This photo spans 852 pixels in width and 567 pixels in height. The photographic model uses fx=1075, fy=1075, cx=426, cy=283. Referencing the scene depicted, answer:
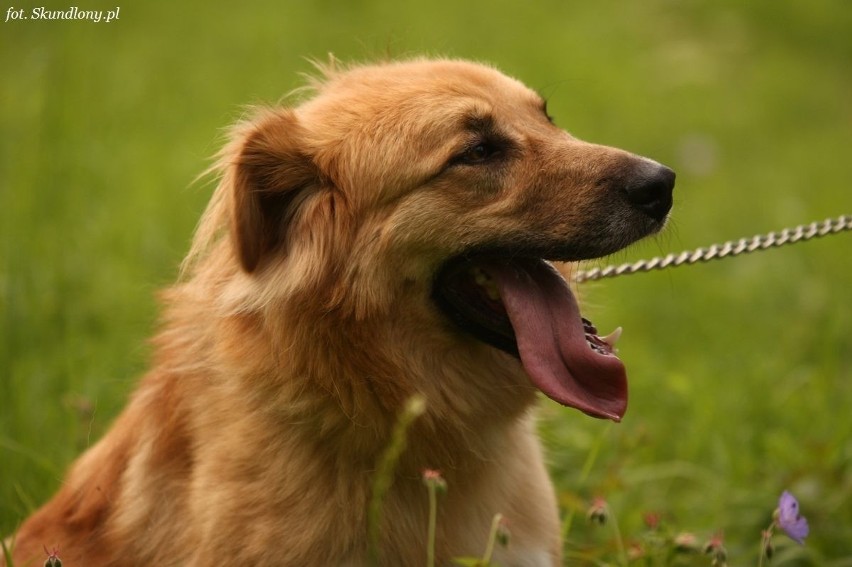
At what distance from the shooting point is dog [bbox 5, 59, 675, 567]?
3.31 metres

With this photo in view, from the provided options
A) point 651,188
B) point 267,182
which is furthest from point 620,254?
point 267,182

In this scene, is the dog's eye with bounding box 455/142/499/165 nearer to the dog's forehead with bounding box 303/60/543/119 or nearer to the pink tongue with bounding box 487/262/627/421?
the dog's forehead with bounding box 303/60/543/119

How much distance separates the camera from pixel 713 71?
1248cm

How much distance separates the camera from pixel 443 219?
340cm

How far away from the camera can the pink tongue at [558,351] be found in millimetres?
3285

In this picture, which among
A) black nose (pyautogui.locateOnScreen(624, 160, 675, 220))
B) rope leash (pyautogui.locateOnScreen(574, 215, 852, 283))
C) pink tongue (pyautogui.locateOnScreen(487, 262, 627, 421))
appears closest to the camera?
pink tongue (pyautogui.locateOnScreen(487, 262, 627, 421))

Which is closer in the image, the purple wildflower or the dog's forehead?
the purple wildflower

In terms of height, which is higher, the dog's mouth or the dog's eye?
the dog's eye

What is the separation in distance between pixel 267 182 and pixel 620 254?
92.0 inches

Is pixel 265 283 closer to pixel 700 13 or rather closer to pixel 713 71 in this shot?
pixel 713 71

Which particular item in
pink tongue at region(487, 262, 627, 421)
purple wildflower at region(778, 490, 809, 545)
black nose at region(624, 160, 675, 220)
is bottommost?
purple wildflower at region(778, 490, 809, 545)

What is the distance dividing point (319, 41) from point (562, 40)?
2857 mm

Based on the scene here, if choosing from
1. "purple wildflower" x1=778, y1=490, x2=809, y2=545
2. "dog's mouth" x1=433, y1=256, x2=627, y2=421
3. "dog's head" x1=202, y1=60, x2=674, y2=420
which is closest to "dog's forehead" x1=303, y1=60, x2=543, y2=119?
"dog's head" x1=202, y1=60, x2=674, y2=420

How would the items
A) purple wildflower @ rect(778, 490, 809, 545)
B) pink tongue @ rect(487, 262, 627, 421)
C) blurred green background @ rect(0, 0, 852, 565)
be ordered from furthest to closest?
blurred green background @ rect(0, 0, 852, 565) → pink tongue @ rect(487, 262, 627, 421) → purple wildflower @ rect(778, 490, 809, 545)
